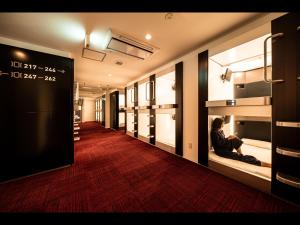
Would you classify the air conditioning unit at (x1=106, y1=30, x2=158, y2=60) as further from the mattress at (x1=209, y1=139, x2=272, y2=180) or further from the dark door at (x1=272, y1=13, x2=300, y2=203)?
the mattress at (x1=209, y1=139, x2=272, y2=180)

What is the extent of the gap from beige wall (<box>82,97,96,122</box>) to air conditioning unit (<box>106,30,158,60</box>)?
43.9ft

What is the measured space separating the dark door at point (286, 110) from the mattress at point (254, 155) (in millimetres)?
260

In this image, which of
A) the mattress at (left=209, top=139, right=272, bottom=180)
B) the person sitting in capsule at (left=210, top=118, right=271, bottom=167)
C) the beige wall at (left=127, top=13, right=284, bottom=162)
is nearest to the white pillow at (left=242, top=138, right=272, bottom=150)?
the mattress at (left=209, top=139, right=272, bottom=180)

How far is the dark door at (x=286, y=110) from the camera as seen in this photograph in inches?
57.2

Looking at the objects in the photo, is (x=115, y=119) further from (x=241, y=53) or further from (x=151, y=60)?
(x=241, y=53)

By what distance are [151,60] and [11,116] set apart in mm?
3155

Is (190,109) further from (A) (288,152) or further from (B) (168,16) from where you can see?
(B) (168,16)

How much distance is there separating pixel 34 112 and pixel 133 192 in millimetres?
2221

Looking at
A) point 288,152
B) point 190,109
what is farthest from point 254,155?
point 190,109

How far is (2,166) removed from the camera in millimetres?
2014

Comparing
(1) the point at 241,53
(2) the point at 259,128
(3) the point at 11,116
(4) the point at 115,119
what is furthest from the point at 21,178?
(4) the point at 115,119

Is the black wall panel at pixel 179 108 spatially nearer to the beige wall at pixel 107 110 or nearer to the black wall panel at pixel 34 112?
the black wall panel at pixel 34 112

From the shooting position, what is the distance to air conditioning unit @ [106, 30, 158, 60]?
222 centimetres

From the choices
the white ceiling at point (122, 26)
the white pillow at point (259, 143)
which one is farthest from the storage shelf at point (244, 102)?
the white pillow at point (259, 143)
